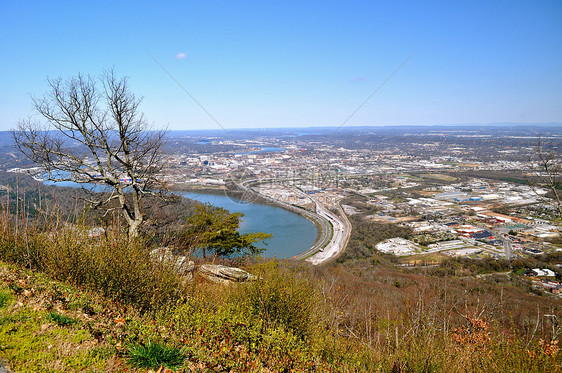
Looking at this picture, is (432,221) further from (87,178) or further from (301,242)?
(87,178)

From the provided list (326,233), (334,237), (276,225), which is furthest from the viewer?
(276,225)

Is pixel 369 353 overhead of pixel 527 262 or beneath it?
overhead

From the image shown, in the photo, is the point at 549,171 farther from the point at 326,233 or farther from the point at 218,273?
the point at 326,233

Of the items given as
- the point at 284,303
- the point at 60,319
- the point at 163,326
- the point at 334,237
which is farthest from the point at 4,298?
the point at 334,237

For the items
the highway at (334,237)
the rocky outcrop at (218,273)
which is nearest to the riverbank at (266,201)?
the highway at (334,237)

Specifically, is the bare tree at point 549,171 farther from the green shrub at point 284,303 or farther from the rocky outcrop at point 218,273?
the rocky outcrop at point 218,273

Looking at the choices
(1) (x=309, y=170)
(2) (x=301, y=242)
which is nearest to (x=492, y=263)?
(2) (x=301, y=242)

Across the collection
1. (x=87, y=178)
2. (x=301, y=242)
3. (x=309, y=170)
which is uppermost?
(x=87, y=178)

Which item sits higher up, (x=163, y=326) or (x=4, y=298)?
(x=4, y=298)

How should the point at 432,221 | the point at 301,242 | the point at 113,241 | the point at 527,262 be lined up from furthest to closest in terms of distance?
the point at 432,221, the point at 301,242, the point at 527,262, the point at 113,241
